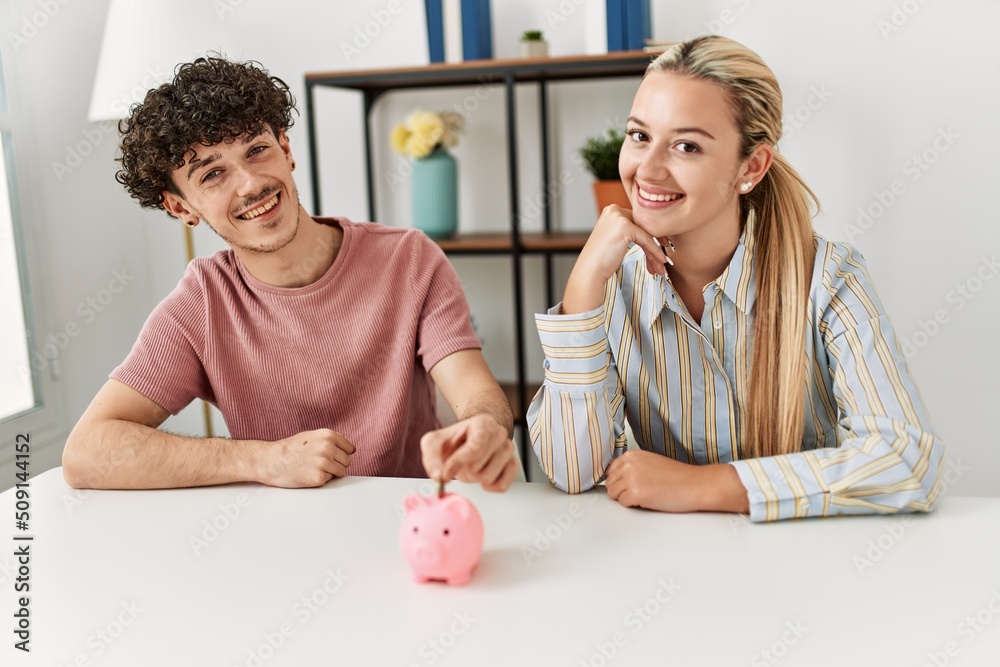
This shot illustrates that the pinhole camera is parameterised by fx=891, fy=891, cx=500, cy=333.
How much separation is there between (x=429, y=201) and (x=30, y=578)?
1.67 metres

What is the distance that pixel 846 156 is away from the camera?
2.47 meters

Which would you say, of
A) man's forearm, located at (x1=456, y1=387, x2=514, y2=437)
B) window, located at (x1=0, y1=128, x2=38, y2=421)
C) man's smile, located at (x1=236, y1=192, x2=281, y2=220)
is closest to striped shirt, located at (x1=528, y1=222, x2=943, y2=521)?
man's forearm, located at (x1=456, y1=387, x2=514, y2=437)

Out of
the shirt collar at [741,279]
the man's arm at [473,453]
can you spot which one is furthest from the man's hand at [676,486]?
the shirt collar at [741,279]

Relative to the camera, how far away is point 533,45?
7.88ft

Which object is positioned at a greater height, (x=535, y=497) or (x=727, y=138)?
(x=727, y=138)

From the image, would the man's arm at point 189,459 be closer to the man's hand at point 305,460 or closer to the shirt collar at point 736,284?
the man's hand at point 305,460

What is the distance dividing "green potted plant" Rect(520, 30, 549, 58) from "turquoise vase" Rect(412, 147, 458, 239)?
36cm

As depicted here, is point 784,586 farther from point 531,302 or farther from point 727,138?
point 531,302

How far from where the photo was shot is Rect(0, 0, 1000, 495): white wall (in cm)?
238

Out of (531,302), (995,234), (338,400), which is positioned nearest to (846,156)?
(995,234)

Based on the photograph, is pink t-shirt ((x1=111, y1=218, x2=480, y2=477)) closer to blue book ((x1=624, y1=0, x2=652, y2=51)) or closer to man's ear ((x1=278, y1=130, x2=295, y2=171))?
man's ear ((x1=278, y1=130, x2=295, y2=171))

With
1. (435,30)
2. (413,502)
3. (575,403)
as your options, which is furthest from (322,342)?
(435,30)

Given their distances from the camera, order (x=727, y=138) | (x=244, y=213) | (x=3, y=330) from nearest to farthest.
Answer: (x=727, y=138), (x=244, y=213), (x=3, y=330)

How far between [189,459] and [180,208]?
0.54m
